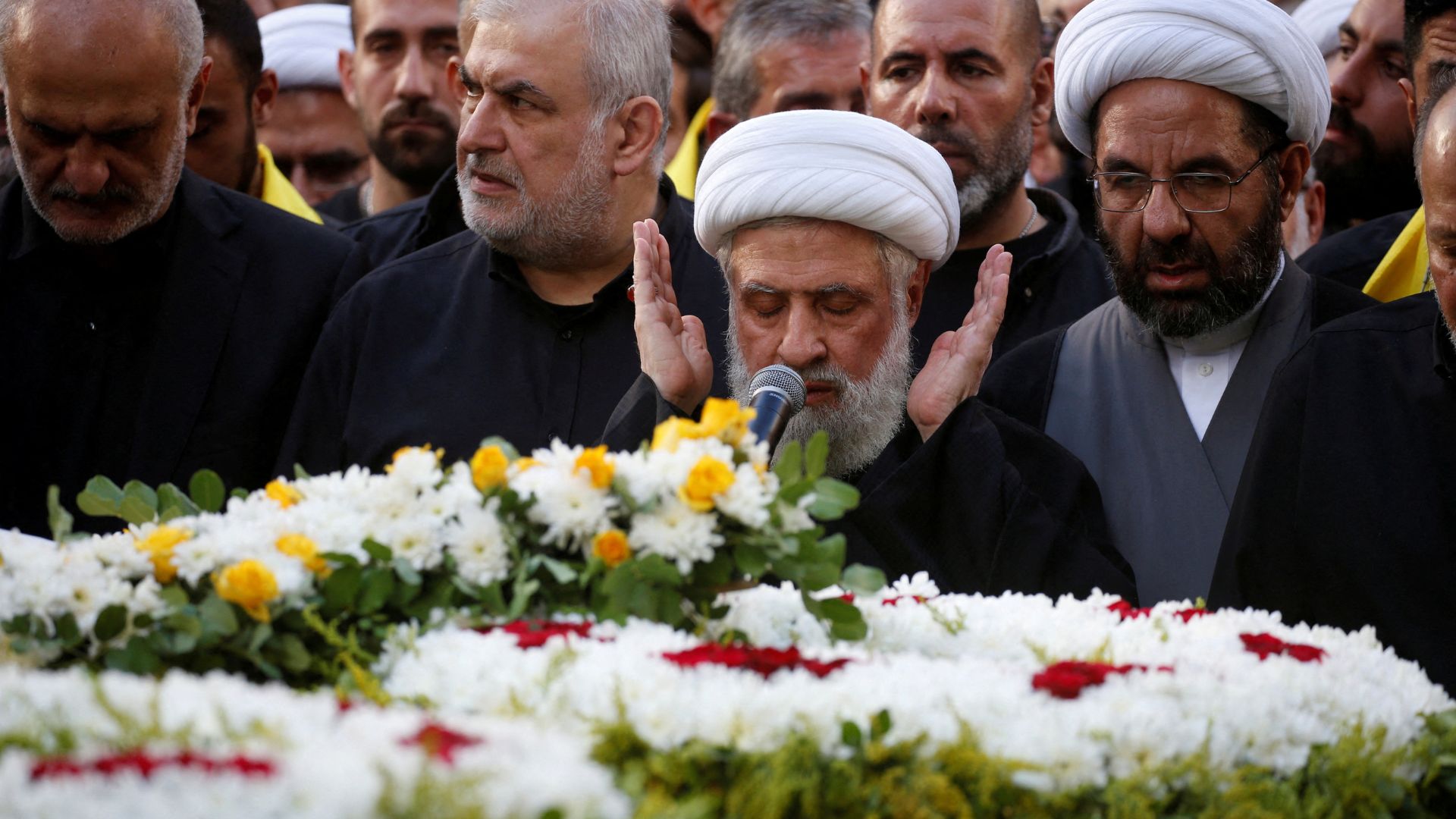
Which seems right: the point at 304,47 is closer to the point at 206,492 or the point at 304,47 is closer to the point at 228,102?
the point at 228,102

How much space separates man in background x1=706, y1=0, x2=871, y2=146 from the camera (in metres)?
6.44

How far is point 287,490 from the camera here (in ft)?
9.81

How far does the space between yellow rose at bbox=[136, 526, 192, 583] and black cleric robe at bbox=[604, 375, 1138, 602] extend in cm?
155

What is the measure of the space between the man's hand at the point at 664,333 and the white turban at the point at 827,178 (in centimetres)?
15

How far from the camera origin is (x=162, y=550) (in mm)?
2742

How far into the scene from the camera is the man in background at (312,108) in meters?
7.98

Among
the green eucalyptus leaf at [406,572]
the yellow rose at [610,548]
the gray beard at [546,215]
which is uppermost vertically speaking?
the gray beard at [546,215]

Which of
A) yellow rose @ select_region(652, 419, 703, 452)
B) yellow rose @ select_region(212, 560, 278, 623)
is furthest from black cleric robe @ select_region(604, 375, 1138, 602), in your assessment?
yellow rose @ select_region(212, 560, 278, 623)

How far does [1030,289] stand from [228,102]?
3.04m

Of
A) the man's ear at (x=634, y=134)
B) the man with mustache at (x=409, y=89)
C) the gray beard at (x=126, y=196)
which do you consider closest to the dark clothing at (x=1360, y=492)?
the man's ear at (x=634, y=134)

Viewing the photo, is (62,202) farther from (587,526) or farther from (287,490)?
(587,526)

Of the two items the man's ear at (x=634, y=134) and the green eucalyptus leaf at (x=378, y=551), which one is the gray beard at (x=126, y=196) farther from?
the green eucalyptus leaf at (x=378, y=551)

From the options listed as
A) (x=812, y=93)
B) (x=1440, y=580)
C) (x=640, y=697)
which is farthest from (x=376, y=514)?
(x=812, y=93)

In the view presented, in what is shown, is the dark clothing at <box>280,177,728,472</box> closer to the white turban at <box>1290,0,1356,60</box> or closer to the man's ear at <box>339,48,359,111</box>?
the man's ear at <box>339,48,359,111</box>
